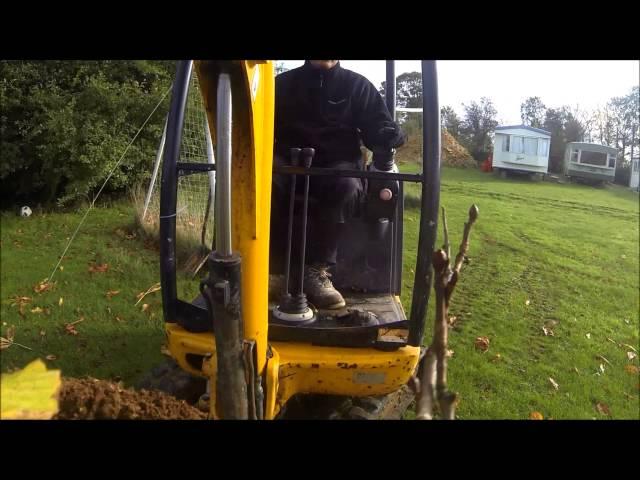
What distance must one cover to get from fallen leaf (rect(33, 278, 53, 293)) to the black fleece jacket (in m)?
1.50

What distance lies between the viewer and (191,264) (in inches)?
190

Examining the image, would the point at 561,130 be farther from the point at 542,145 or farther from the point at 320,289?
the point at 320,289

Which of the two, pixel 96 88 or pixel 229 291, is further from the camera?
pixel 96 88

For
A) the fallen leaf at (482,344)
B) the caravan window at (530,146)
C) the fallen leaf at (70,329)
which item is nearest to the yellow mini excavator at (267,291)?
the fallen leaf at (70,329)

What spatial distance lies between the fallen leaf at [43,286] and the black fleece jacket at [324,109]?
1.50m

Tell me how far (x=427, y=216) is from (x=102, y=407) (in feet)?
5.09

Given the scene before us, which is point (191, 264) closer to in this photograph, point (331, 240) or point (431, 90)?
point (331, 240)

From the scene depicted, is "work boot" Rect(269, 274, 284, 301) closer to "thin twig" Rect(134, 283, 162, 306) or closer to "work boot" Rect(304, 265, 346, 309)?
"work boot" Rect(304, 265, 346, 309)

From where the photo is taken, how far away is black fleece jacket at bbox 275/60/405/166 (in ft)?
9.82

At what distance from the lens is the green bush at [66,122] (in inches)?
99.9

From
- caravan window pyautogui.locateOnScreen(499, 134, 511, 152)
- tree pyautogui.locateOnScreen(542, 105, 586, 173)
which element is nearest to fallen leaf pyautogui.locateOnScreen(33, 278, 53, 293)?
tree pyautogui.locateOnScreen(542, 105, 586, 173)

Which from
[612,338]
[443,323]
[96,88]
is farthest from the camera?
[612,338]
